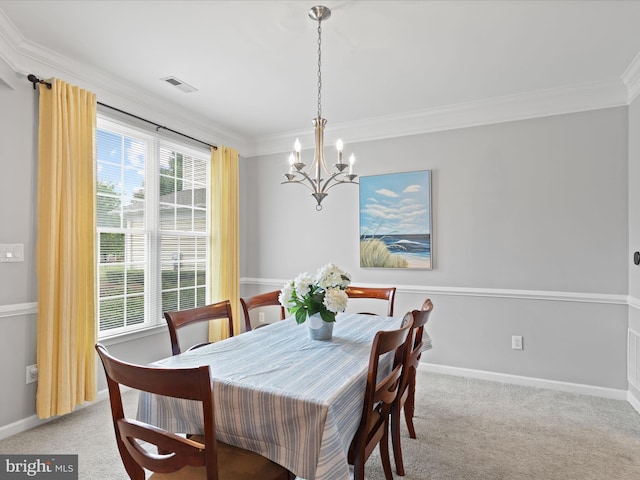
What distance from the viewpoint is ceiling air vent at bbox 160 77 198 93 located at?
3.12 m

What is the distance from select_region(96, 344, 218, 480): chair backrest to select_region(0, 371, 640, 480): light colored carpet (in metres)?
1.07

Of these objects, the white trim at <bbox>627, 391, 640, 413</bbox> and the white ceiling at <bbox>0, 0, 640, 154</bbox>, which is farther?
the white trim at <bbox>627, 391, 640, 413</bbox>

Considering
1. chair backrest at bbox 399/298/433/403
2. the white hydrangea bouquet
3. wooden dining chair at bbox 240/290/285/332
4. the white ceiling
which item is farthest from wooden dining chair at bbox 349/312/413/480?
the white ceiling

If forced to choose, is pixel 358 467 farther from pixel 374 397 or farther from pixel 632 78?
pixel 632 78

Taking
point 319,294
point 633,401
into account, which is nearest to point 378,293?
point 319,294

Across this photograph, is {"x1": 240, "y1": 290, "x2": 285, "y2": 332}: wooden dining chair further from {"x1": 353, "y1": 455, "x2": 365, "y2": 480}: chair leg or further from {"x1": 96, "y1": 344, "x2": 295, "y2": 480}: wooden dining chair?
{"x1": 353, "y1": 455, "x2": 365, "y2": 480}: chair leg

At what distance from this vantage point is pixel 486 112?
143 inches

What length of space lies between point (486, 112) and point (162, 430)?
368 cm

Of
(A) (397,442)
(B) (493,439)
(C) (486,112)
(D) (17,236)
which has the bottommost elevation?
(B) (493,439)

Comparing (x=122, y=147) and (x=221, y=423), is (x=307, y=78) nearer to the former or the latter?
(x=122, y=147)

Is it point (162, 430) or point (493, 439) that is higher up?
point (162, 430)

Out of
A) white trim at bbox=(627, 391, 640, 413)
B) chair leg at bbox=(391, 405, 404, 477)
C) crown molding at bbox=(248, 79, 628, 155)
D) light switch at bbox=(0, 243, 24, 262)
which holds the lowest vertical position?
white trim at bbox=(627, 391, 640, 413)

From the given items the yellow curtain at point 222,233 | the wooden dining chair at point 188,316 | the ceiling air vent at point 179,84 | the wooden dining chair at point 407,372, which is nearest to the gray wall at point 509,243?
the yellow curtain at point 222,233

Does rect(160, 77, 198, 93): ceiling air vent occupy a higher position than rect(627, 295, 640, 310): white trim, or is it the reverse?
rect(160, 77, 198, 93): ceiling air vent
